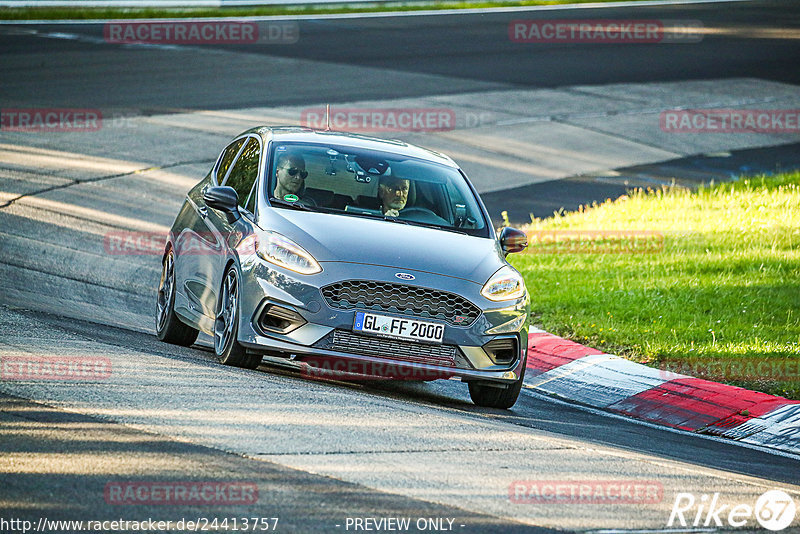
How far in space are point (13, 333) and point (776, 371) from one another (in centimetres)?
608

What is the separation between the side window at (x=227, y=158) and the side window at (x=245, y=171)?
221 mm

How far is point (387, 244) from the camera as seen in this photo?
332 inches

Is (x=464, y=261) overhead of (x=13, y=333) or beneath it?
overhead

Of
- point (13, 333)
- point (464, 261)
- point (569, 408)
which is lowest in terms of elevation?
point (569, 408)

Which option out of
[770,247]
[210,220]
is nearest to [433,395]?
[210,220]

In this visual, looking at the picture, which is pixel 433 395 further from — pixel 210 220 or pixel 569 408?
pixel 210 220

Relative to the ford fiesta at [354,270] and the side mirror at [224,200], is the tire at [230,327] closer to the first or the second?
the ford fiesta at [354,270]

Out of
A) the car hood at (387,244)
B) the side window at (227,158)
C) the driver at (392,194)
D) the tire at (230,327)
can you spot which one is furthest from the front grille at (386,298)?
the side window at (227,158)

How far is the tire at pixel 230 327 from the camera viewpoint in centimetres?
841

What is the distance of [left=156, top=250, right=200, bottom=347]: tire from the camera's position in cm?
1002

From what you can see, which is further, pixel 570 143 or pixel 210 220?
pixel 570 143

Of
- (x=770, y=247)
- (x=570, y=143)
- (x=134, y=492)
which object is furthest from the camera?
(x=570, y=143)

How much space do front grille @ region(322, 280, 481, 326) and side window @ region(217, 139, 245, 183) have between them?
2.65 metres

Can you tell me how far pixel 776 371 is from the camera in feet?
33.1
